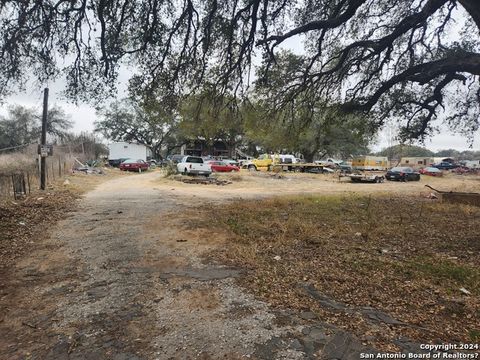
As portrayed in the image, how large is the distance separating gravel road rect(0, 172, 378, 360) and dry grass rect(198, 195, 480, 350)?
42 cm

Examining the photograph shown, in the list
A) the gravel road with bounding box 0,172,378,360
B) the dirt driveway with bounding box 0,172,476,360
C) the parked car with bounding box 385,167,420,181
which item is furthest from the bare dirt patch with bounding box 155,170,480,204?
the gravel road with bounding box 0,172,378,360

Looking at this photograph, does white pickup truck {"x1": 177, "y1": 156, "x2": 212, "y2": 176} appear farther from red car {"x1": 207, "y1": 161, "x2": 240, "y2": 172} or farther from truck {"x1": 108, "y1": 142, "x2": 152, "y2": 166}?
truck {"x1": 108, "y1": 142, "x2": 152, "y2": 166}

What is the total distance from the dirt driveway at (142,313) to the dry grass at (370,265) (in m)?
0.43

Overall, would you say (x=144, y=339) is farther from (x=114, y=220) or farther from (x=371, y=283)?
(x=114, y=220)

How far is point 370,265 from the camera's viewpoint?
5.57 metres

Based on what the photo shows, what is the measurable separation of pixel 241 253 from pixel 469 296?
337cm

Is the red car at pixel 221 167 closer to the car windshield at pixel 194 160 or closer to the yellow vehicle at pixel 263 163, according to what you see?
the yellow vehicle at pixel 263 163

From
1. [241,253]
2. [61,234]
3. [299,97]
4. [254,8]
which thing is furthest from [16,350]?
[299,97]

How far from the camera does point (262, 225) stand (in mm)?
8727

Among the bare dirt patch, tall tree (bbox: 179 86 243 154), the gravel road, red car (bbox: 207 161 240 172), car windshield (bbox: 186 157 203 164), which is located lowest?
the bare dirt patch

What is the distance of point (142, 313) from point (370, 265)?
3.49 metres

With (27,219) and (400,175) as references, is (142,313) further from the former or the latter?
(400,175)

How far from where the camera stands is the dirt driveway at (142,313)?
3.27m

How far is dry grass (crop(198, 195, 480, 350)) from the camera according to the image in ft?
12.5
